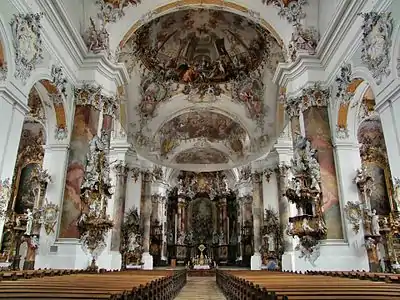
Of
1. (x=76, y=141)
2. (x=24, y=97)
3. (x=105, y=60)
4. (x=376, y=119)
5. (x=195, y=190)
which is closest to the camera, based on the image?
(x=24, y=97)

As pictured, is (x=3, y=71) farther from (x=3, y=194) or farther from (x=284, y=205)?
(x=284, y=205)

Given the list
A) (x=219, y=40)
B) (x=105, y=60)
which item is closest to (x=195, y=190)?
(x=219, y=40)

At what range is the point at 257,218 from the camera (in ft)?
56.7

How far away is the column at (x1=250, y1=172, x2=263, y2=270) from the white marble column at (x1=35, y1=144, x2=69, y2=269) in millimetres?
10586

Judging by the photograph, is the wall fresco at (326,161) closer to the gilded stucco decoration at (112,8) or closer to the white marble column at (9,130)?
the gilded stucco decoration at (112,8)

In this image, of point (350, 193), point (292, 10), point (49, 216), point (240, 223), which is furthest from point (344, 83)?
point (240, 223)

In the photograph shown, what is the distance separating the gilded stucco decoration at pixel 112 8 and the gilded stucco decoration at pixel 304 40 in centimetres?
524

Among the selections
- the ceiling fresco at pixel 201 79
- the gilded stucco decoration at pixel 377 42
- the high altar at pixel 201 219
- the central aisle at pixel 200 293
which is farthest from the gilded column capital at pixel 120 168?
the gilded stucco decoration at pixel 377 42

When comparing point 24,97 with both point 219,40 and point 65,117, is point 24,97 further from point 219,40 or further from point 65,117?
point 219,40

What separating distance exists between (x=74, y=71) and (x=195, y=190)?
57.8ft

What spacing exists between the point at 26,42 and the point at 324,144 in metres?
7.68

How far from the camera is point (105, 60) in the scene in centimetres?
1035

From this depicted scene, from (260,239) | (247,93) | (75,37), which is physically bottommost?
(260,239)

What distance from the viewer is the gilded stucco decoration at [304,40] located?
10284 millimetres
